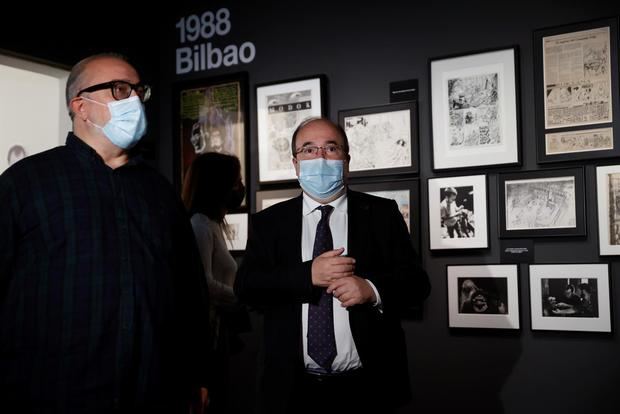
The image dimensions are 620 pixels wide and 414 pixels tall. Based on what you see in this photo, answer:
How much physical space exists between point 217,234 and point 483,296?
1.44m

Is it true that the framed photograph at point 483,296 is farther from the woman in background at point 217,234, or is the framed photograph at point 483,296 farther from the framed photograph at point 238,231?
the framed photograph at point 238,231

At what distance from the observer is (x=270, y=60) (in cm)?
410

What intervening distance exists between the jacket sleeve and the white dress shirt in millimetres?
102

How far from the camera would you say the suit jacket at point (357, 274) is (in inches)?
86.5

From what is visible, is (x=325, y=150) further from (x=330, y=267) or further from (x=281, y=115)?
(x=281, y=115)

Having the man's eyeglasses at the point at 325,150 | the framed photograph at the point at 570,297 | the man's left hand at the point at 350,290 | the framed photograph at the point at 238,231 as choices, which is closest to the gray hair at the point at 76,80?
the man's eyeglasses at the point at 325,150

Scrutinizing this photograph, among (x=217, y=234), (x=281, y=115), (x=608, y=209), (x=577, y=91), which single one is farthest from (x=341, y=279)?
(x=281, y=115)

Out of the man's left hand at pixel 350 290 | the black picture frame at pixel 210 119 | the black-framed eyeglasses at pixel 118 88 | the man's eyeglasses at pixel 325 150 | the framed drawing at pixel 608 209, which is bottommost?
the man's left hand at pixel 350 290

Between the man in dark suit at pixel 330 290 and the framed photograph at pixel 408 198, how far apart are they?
107cm

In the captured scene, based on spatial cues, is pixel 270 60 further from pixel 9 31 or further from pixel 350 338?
pixel 350 338

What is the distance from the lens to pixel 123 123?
2.05 meters

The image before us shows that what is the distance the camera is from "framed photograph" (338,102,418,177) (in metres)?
3.56

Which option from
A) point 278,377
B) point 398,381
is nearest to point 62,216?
point 278,377

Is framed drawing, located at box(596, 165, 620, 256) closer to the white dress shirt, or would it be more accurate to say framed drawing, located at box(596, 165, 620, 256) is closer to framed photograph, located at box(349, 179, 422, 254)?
framed photograph, located at box(349, 179, 422, 254)
